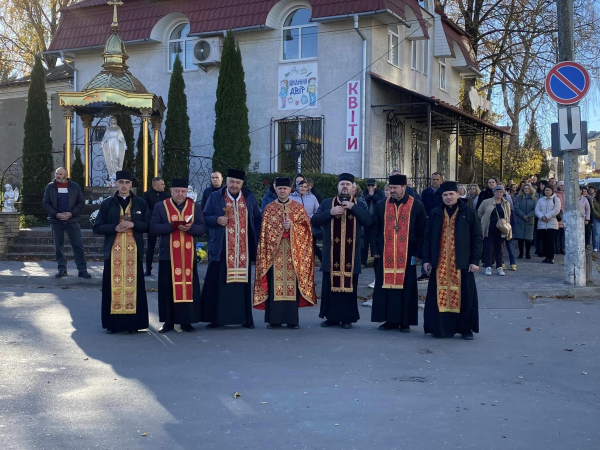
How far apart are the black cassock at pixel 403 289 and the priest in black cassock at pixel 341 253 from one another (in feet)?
0.75

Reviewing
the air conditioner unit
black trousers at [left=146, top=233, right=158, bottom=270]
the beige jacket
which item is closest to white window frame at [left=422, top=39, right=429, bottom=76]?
the air conditioner unit

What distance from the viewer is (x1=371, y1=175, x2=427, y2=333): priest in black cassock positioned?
9.08 metres

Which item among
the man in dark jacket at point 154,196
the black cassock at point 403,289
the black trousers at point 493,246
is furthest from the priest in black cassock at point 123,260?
the black trousers at point 493,246

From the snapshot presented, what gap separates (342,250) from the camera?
950 cm

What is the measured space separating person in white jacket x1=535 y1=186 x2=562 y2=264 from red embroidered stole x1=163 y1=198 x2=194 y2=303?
33.5ft

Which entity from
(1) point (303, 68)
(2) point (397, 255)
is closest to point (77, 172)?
(1) point (303, 68)

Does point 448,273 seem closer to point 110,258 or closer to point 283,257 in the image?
point 283,257

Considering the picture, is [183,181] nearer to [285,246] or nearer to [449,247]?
[285,246]

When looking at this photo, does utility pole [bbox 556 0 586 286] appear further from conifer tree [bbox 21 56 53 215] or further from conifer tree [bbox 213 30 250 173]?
conifer tree [bbox 21 56 53 215]

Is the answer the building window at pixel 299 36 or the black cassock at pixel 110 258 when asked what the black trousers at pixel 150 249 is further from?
the building window at pixel 299 36

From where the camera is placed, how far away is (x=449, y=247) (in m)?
8.87

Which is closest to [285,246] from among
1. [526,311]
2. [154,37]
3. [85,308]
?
[85,308]

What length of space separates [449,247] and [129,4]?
1926cm

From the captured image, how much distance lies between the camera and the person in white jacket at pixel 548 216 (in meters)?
16.6
